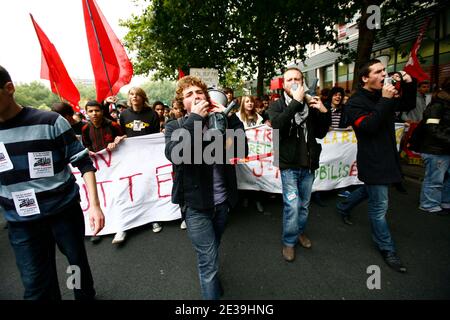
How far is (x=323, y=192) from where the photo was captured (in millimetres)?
4488

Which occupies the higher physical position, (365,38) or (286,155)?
(365,38)

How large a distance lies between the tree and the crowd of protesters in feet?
15.1

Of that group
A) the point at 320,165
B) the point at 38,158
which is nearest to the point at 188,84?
the point at 38,158

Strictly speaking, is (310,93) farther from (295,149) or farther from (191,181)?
(191,181)

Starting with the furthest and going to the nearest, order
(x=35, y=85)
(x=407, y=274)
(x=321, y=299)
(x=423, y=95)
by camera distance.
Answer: (x=35, y=85)
(x=423, y=95)
(x=407, y=274)
(x=321, y=299)

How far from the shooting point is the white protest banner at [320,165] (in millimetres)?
3975

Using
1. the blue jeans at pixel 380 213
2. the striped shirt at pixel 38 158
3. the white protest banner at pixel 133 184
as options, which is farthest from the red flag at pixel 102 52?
the blue jeans at pixel 380 213

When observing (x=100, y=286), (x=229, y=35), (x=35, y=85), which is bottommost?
(x=100, y=286)

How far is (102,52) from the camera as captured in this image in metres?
3.84

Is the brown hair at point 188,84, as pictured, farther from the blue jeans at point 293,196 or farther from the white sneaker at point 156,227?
the white sneaker at point 156,227

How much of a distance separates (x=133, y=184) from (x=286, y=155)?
2137 millimetres
